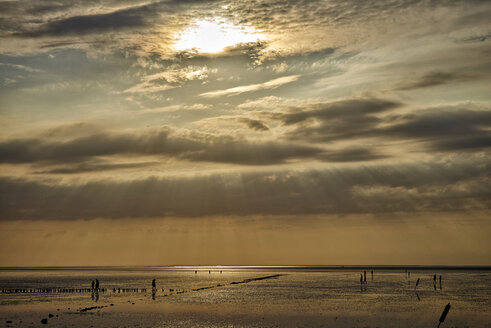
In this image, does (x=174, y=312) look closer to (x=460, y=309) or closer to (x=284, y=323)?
(x=284, y=323)

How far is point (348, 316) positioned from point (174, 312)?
74.8 feet

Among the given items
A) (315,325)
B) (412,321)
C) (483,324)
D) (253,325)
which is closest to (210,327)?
(253,325)

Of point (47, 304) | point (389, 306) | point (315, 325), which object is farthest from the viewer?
point (47, 304)

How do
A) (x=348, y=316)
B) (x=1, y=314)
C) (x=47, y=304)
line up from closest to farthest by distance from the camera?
1. (x=348, y=316)
2. (x=1, y=314)
3. (x=47, y=304)

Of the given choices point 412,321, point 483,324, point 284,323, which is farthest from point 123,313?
point 483,324

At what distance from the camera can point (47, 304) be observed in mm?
88438

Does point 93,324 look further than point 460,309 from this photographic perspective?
No

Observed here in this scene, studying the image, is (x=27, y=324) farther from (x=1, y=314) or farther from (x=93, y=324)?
(x=1, y=314)

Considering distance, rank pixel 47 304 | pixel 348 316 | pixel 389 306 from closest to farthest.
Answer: pixel 348 316, pixel 389 306, pixel 47 304

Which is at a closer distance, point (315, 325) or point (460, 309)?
point (315, 325)

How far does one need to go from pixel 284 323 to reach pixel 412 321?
46.7ft

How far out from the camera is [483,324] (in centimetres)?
5894

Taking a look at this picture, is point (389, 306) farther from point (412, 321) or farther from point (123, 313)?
point (123, 313)

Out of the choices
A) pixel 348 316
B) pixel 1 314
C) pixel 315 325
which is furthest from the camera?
pixel 1 314
